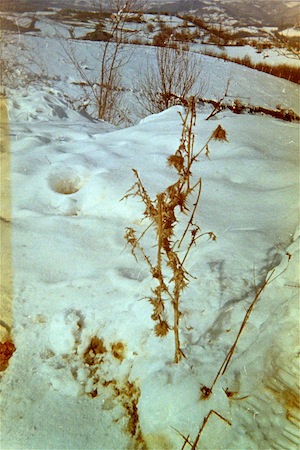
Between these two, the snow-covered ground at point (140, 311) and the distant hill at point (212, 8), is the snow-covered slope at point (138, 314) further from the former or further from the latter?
the distant hill at point (212, 8)

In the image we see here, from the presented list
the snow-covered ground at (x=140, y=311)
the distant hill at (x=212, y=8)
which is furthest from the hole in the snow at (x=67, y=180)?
the distant hill at (x=212, y=8)

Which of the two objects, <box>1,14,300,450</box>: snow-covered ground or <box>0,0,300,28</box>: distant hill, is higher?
<box>0,0,300,28</box>: distant hill

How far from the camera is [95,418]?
180 cm

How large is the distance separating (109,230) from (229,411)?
1.67 m

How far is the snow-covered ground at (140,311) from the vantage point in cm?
165

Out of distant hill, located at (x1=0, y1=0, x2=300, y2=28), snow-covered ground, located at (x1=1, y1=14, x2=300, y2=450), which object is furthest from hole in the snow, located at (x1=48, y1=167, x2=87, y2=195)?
distant hill, located at (x1=0, y1=0, x2=300, y2=28)

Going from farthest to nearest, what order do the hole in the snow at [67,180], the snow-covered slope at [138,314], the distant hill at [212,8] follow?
the distant hill at [212,8] → the hole in the snow at [67,180] → the snow-covered slope at [138,314]

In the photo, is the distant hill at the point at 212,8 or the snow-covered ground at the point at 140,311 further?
the distant hill at the point at 212,8

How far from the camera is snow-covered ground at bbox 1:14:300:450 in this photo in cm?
165

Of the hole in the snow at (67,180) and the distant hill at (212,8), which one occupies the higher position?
the distant hill at (212,8)

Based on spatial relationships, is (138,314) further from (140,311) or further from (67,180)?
(67,180)

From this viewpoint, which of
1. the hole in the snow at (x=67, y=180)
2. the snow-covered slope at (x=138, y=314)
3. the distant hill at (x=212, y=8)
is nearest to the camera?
the snow-covered slope at (x=138, y=314)

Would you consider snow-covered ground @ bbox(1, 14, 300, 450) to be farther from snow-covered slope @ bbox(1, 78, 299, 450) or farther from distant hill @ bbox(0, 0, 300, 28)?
distant hill @ bbox(0, 0, 300, 28)

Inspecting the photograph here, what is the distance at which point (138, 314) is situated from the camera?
2.12 meters
